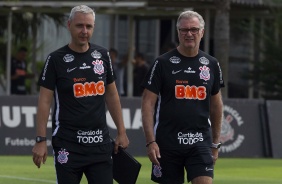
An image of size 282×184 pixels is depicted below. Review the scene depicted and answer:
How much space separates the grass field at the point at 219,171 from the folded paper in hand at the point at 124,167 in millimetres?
5852

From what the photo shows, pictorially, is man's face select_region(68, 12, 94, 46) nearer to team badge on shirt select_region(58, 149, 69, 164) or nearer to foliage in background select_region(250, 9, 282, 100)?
team badge on shirt select_region(58, 149, 69, 164)

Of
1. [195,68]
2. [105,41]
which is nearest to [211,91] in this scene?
[195,68]

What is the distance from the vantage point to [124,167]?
29.9 feet

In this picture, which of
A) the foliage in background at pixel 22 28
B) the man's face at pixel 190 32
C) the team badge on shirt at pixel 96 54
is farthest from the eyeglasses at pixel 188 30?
the foliage in background at pixel 22 28

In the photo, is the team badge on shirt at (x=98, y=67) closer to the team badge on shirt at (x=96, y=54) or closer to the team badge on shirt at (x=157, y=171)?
the team badge on shirt at (x=96, y=54)

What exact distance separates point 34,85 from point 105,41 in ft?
25.6

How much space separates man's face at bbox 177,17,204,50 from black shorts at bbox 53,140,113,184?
1198mm

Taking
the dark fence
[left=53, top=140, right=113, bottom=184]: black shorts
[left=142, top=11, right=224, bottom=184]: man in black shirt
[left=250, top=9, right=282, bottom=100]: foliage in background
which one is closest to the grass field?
the dark fence

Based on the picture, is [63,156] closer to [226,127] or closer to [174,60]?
[174,60]

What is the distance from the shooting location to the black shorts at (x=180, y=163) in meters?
9.30

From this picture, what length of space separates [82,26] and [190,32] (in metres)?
1.03

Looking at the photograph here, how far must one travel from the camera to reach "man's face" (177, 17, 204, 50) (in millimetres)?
9195

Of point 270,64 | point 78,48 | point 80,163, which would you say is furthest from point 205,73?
point 270,64

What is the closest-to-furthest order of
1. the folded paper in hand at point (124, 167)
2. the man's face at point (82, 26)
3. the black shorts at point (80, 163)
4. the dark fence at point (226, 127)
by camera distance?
the man's face at point (82, 26) < the black shorts at point (80, 163) < the folded paper in hand at point (124, 167) < the dark fence at point (226, 127)
